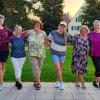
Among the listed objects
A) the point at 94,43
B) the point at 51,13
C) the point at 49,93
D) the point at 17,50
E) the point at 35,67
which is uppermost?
the point at 94,43

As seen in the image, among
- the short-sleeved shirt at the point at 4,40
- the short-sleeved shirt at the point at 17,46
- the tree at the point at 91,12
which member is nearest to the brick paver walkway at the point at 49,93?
the short-sleeved shirt at the point at 17,46

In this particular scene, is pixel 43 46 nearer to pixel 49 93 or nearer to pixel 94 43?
pixel 94 43

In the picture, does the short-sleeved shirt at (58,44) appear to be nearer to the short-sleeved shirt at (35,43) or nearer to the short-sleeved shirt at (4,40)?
the short-sleeved shirt at (35,43)

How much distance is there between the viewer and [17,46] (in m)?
13.3

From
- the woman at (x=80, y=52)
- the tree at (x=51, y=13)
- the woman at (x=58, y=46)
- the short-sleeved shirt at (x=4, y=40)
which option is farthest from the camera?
the tree at (x=51, y=13)

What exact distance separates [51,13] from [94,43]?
7075cm

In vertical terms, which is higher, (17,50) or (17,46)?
(17,46)

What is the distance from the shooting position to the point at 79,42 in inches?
532

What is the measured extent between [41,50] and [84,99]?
2.40 metres

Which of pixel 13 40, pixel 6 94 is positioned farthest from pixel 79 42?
pixel 6 94

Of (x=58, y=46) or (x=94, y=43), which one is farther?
(x=94, y=43)

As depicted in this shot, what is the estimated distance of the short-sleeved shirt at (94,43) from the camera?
1354 centimetres

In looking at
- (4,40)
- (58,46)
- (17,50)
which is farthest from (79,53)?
(4,40)

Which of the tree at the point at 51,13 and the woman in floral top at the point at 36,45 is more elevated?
the woman in floral top at the point at 36,45
